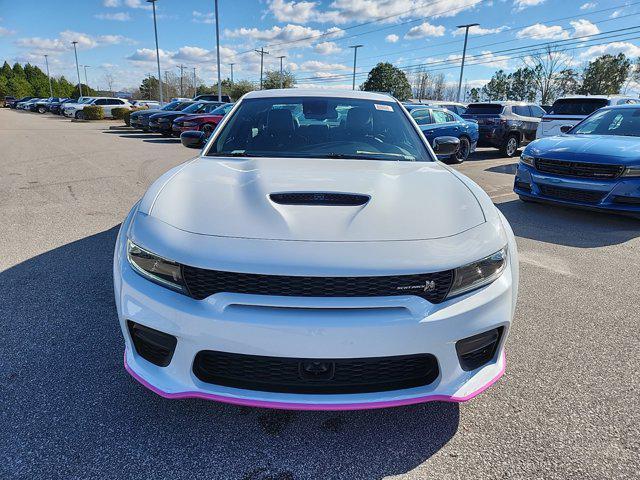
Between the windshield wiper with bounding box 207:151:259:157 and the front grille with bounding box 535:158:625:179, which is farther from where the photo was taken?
the front grille with bounding box 535:158:625:179

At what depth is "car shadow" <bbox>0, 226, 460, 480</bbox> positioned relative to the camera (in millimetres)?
1782

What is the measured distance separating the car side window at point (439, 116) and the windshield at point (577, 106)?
143 inches

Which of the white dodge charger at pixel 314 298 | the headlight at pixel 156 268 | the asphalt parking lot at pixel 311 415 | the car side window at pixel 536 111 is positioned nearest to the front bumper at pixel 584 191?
the asphalt parking lot at pixel 311 415

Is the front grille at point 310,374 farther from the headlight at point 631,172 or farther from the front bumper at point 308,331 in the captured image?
the headlight at point 631,172

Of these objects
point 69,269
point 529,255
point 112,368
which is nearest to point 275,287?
point 112,368

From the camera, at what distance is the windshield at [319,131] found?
119 inches

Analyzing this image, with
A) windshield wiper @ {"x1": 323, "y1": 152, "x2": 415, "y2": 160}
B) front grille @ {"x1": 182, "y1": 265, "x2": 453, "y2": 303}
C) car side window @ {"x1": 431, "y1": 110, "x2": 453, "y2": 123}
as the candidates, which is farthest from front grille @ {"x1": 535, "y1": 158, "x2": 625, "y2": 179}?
car side window @ {"x1": 431, "y1": 110, "x2": 453, "y2": 123}

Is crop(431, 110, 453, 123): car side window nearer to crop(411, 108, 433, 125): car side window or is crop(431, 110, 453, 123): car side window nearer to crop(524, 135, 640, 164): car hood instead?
crop(411, 108, 433, 125): car side window

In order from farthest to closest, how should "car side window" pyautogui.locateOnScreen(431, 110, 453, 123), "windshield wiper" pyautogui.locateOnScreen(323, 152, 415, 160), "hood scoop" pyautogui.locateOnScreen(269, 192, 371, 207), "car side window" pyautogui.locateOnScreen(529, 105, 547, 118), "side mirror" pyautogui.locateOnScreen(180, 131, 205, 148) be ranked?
"car side window" pyautogui.locateOnScreen(529, 105, 547, 118)
"car side window" pyautogui.locateOnScreen(431, 110, 453, 123)
"side mirror" pyautogui.locateOnScreen(180, 131, 205, 148)
"windshield wiper" pyautogui.locateOnScreen(323, 152, 415, 160)
"hood scoop" pyautogui.locateOnScreen(269, 192, 371, 207)

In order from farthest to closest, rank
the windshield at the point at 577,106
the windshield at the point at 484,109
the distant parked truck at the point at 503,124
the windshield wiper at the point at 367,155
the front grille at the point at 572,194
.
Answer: the windshield at the point at 484,109 → the distant parked truck at the point at 503,124 → the windshield at the point at 577,106 → the front grille at the point at 572,194 → the windshield wiper at the point at 367,155

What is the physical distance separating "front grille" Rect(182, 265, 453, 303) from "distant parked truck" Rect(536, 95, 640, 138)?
11.8 meters

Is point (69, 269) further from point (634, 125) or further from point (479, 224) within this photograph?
point (634, 125)

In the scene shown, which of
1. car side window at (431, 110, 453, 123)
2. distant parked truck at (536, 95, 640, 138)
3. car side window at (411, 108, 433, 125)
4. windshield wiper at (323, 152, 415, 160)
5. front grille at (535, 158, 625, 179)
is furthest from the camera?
distant parked truck at (536, 95, 640, 138)

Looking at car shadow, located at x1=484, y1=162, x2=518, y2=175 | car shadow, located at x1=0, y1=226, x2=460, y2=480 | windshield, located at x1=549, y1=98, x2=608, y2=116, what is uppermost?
windshield, located at x1=549, y1=98, x2=608, y2=116
